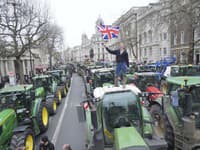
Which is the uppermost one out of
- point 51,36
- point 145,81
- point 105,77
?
point 51,36

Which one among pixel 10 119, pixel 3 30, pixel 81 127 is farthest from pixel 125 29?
→ pixel 10 119

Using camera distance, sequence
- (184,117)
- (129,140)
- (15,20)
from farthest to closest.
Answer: (15,20) → (184,117) → (129,140)

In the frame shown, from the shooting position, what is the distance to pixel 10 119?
19.2ft

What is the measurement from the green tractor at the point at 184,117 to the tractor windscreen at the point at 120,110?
50.1 inches

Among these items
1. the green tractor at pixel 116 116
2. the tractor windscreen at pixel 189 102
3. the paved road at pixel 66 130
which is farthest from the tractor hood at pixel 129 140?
the paved road at pixel 66 130

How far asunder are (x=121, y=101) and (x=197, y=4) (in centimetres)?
1584

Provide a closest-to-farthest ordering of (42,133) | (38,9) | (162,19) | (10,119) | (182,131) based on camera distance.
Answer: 1. (182,131)
2. (10,119)
3. (42,133)
4. (162,19)
5. (38,9)

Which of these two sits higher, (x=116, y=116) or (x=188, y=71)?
(x=188, y=71)

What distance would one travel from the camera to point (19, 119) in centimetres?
664

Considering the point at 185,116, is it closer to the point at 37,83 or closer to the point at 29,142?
the point at 29,142

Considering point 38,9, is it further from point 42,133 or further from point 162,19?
point 42,133

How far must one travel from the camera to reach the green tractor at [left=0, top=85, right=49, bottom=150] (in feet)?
17.4

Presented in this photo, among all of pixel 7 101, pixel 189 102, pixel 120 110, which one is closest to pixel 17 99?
pixel 7 101

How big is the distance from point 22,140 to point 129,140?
3.46 m
